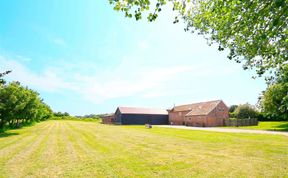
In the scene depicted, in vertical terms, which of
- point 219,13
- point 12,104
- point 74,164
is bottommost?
point 74,164

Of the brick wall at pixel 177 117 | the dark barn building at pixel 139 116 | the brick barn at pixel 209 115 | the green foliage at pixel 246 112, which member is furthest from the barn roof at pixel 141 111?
the green foliage at pixel 246 112

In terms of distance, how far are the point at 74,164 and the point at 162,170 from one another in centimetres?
395

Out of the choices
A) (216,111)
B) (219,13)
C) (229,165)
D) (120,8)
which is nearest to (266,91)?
(216,111)

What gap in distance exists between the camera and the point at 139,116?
2618 inches

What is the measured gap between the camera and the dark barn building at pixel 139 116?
64750 millimetres

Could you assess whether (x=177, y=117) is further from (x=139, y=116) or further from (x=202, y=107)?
(x=202, y=107)

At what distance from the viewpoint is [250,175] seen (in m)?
7.36

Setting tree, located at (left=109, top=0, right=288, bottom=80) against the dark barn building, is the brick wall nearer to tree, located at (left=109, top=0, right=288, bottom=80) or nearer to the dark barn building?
the dark barn building

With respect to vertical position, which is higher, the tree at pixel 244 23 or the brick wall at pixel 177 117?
the tree at pixel 244 23

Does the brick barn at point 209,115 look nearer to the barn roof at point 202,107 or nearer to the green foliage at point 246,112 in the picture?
the barn roof at point 202,107

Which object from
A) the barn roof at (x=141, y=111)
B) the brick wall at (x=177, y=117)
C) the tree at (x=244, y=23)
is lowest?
the brick wall at (x=177, y=117)

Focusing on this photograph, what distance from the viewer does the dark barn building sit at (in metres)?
64.8

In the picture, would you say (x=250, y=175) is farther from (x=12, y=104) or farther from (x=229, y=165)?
(x=12, y=104)

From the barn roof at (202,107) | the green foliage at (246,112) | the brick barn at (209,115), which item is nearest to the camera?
the brick barn at (209,115)
